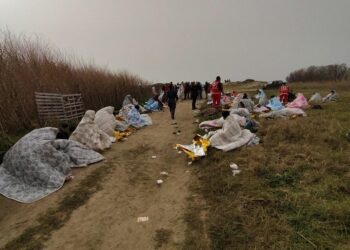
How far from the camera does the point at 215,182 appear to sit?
224 inches

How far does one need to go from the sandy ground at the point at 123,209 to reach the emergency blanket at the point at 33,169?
235mm

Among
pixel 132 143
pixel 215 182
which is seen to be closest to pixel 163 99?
pixel 132 143

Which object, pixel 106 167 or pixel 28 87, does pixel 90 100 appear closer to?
pixel 28 87

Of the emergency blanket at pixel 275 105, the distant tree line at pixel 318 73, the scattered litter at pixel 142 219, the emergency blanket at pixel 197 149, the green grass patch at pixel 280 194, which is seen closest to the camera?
the green grass patch at pixel 280 194

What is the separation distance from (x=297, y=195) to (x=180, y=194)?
205 cm

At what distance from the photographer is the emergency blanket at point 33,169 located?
5742 millimetres

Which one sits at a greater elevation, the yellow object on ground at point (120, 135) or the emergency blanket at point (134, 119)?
the emergency blanket at point (134, 119)

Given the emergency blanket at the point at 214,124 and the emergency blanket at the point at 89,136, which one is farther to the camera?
the emergency blanket at the point at 214,124

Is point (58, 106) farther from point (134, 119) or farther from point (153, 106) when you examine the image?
point (153, 106)

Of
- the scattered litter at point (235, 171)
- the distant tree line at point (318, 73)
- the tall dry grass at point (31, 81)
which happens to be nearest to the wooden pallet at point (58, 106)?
the tall dry grass at point (31, 81)

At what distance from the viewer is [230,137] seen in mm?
7762

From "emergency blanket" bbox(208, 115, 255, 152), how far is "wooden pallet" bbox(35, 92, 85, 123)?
6.04m

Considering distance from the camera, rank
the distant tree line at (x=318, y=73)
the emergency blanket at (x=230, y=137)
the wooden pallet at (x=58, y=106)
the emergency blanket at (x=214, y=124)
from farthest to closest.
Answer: the distant tree line at (x=318, y=73)
the wooden pallet at (x=58, y=106)
the emergency blanket at (x=214, y=124)
the emergency blanket at (x=230, y=137)

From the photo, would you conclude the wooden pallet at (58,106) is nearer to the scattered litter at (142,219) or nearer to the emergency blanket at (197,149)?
the emergency blanket at (197,149)
